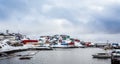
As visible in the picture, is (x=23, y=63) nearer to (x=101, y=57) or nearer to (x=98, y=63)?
(x=98, y=63)

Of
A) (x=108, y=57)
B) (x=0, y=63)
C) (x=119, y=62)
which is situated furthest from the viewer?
(x=108, y=57)

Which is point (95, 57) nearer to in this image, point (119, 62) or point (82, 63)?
point (82, 63)

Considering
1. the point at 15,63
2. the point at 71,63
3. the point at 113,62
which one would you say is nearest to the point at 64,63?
the point at 71,63

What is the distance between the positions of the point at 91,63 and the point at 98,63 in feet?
5.43

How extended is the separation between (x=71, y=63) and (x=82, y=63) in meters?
2.70

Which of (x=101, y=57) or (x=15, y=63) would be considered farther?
(x=101, y=57)

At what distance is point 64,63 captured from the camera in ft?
229

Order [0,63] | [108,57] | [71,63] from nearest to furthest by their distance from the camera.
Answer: [0,63], [71,63], [108,57]

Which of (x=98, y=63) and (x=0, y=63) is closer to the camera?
(x=0, y=63)

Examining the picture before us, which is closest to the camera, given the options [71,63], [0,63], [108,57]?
[0,63]

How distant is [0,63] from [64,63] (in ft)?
49.8

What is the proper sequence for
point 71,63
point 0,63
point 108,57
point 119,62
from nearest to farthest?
1. point 119,62
2. point 0,63
3. point 71,63
4. point 108,57

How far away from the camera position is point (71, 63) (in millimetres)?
69562

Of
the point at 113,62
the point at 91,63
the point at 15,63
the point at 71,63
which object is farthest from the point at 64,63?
the point at 113,62
